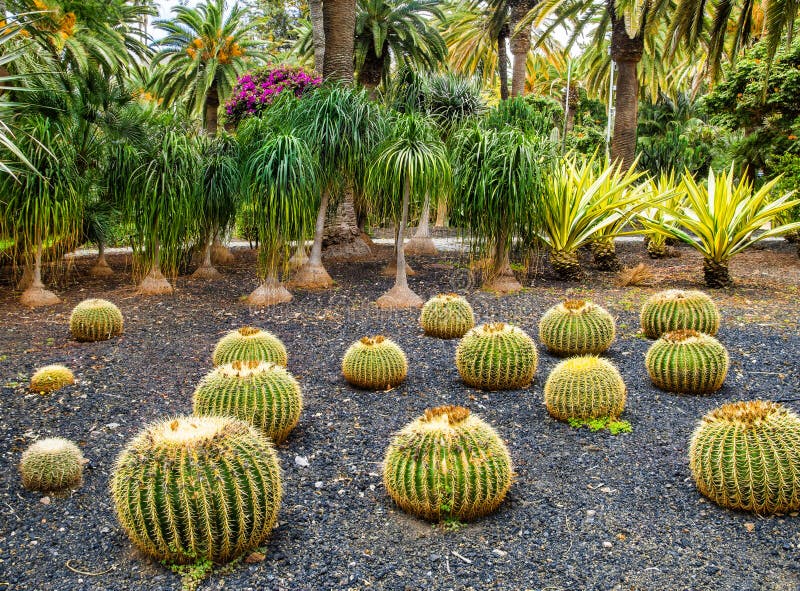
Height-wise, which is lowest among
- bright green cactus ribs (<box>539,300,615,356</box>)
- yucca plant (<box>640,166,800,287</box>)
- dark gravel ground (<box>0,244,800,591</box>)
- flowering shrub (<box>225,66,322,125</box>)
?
dark gravel ground (<box>0,244,800,591</box>)

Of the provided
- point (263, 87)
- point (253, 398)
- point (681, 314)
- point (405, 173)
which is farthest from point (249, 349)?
point (263, 87)

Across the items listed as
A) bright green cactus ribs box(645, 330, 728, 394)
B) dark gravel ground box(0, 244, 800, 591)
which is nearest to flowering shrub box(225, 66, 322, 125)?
dark gravel ground box(0, 244, 800, 591)

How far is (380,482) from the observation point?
4266 mm

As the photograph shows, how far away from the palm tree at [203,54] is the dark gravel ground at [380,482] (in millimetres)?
13769

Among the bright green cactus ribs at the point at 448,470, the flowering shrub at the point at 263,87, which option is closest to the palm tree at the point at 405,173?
the flowering shrub at the point at 263,87

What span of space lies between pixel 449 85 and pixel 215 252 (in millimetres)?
5584

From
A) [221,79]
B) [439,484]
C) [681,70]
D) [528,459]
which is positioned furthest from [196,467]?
[681,70]

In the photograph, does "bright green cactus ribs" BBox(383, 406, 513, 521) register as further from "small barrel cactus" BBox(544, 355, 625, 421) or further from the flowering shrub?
the flowering shrub

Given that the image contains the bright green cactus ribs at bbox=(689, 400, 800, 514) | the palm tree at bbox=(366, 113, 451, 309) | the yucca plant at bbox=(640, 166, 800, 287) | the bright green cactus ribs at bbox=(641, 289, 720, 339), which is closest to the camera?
the bright green cactus ribs at bbox=(689, 400, 800, 514)

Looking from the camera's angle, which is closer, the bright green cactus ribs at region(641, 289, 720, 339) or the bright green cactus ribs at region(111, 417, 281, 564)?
the bright green cactus ribs at region(111, 417, 281, 564)

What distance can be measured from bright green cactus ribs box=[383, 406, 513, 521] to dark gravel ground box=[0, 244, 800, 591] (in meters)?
0.12

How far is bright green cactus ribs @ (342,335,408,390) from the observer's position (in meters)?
5.73

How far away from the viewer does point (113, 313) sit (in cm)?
742

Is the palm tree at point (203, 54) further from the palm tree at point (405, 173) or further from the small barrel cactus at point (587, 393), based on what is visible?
the small barrel cactus at point (587, 393)
